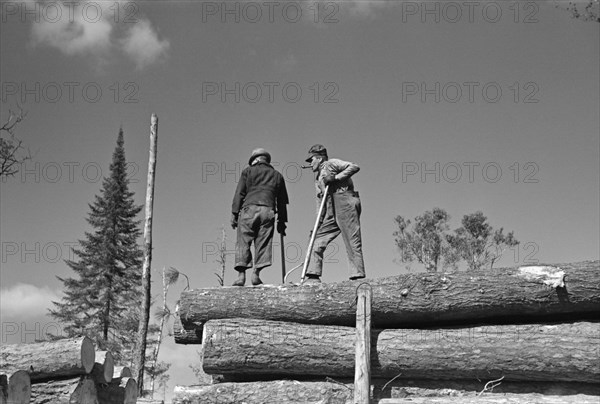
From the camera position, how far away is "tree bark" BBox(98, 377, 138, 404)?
12.8 m

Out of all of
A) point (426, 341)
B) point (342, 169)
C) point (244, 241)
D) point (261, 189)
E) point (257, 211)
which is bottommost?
point (426, 341)

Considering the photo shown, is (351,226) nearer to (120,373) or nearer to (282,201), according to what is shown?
(282,201)

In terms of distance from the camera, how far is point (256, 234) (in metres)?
10.8

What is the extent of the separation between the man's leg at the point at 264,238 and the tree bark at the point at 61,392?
156 inches

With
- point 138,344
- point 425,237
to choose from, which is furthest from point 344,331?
point 425,237

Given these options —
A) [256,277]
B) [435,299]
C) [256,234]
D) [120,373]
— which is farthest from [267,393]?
[120,373]

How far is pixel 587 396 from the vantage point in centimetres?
793

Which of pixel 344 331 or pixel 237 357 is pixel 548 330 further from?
pixel 237 357

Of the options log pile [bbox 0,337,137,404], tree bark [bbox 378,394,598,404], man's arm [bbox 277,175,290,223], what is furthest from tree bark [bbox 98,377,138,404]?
tree bark [bbox 378,394,598,404]

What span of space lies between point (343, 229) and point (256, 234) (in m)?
1.39

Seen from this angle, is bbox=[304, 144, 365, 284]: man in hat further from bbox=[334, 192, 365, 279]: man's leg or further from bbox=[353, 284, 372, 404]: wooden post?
bbox=[353, 284, 372, 404]: wooden post

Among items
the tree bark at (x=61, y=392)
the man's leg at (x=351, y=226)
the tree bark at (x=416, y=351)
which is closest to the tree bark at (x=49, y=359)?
the tree bark at (x=61, y=392)

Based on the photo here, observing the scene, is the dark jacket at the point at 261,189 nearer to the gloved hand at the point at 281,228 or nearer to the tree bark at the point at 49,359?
the gloved hand at the point at 281,228

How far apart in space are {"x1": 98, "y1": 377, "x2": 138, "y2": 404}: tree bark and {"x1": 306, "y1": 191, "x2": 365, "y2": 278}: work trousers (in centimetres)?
509
